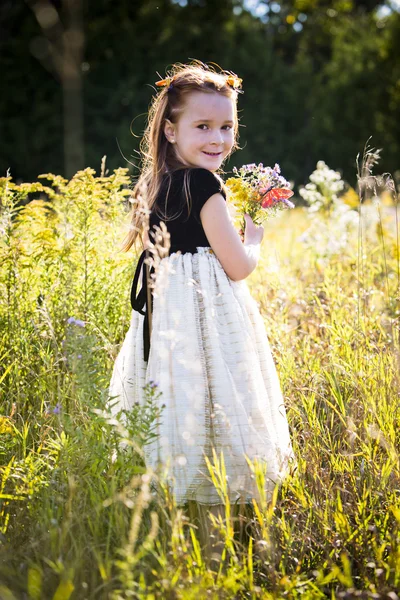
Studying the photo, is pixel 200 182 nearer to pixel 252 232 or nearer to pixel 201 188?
pixel 201 188

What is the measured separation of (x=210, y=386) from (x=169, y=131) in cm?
101

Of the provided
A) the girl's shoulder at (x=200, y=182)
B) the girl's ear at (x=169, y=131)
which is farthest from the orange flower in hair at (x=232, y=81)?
the girl's shoulder at (x=200, y=182)

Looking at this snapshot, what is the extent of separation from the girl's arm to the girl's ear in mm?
386

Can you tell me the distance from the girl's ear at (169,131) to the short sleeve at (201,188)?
0.88ft

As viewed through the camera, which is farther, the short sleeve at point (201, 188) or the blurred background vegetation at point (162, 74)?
the blurred background vegetation at point (162, 74)

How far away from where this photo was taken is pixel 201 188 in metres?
2.27

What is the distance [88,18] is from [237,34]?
3899mm

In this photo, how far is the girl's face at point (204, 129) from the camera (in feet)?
7.88

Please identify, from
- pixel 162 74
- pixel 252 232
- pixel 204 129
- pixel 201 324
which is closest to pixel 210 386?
pixel 201 324

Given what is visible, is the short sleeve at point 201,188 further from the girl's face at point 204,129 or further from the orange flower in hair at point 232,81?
the orange flower in hair at point 232,81

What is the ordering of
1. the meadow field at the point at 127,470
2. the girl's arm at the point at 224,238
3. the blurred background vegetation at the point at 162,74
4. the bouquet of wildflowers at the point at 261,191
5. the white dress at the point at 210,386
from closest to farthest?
the meadow field at the point at 127,470
the white dress at the point at 210,386
the girl's arm at the point at 224,238
the bouquet of wildflowers at the point at 261,191
the blurred background vegetation at the point at 162,74

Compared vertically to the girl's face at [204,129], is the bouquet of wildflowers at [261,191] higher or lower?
lower

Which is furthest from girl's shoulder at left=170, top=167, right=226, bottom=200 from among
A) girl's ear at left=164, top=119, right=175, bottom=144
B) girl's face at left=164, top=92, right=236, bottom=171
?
girl's ear at left=164, top=119, right=175, bottom=144

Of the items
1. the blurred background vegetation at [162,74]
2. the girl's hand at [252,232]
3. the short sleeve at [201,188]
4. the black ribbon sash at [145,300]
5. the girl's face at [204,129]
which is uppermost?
the blurred background vegetation at [162,74]
